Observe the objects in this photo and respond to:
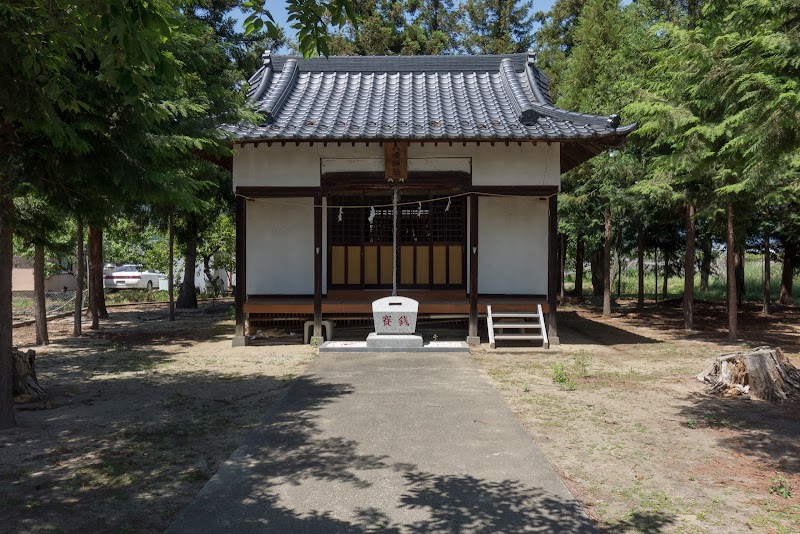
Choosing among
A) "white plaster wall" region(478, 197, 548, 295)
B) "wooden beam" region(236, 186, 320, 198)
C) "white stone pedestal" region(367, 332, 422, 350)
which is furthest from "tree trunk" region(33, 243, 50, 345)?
"white plaster wall" region(478, 197, 548, 295)

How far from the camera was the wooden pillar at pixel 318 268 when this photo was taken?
1230cm

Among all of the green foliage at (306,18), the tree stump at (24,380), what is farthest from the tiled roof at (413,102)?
the green foliage at (306,18)

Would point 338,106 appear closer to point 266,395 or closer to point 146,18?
point 266,395

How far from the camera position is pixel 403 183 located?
40.9 feet

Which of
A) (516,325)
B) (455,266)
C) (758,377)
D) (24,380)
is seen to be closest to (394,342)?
(516,325)

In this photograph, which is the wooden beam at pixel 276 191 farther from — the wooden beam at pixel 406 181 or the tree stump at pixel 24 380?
the tree stump at pixel 24 380

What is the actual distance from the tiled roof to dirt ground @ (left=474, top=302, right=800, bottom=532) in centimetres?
414

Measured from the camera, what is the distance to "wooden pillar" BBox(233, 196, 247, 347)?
12477 millimetres

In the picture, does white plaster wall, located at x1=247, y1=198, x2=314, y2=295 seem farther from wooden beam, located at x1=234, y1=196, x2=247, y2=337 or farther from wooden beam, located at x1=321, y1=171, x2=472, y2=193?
wooden beam, located at x1=321, y1=171, x2=472, y2=193

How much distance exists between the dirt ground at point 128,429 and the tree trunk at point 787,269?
1691 centimetres

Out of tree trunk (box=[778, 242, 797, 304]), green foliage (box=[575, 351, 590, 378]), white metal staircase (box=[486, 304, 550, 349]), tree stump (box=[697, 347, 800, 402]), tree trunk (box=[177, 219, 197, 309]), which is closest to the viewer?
tree stump (box=[697, 347, 800, 402])

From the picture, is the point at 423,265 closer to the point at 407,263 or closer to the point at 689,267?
the point at 407,263

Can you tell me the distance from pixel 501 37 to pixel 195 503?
1147 inches

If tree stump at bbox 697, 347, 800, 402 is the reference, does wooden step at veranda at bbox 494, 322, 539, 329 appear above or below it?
above
